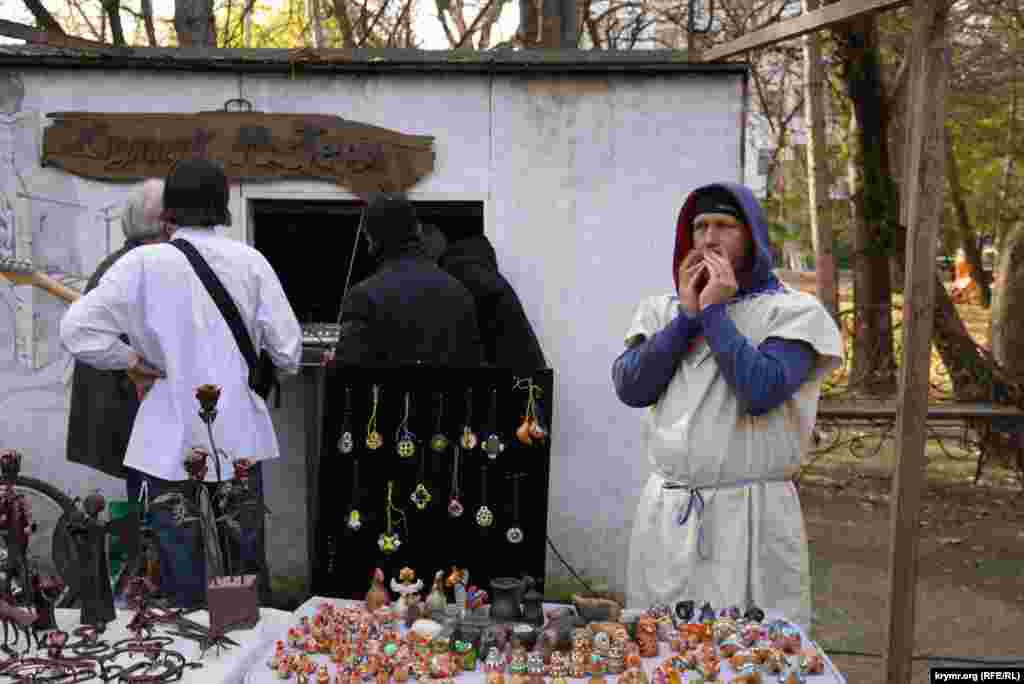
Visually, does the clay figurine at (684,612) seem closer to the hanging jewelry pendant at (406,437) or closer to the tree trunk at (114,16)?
the hanging jewelry pendant at (406,437)

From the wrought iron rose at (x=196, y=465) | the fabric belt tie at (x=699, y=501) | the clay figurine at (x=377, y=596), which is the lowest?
the clay figurine at (x=377, y=596)

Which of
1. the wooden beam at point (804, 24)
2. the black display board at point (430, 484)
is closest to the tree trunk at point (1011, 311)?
the wooden beam at point (804, 24)

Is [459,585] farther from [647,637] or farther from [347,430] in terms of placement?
[347,430]

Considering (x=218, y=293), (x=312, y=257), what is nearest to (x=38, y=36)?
(x=218, y=293)

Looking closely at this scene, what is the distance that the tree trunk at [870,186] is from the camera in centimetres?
955

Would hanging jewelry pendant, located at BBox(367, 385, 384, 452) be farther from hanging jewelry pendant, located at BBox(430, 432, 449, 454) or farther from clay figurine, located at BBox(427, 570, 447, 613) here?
clay figurine, located at BBox(427, 570, 447, 613)

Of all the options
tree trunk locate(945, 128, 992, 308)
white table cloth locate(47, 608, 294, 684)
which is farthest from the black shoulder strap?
tree trunk locate(945, 128, 992, 308)

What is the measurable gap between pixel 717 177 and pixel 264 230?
133 inches

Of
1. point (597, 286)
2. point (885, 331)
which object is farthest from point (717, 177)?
point (885, 331)

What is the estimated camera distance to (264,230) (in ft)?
23.4

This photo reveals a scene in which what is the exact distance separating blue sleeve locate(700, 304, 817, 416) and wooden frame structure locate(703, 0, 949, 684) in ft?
2.97

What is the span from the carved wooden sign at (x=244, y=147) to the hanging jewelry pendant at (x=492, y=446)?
7.13ft

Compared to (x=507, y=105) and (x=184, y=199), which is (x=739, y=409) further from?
(x=507, y=105)

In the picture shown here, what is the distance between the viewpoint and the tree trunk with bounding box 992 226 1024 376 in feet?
27.1
